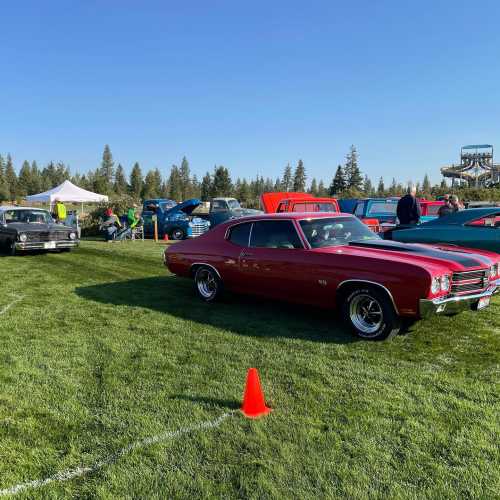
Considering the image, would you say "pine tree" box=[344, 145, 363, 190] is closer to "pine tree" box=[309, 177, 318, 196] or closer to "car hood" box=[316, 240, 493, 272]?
"pine tree" box=[309, 177, 318, 196]

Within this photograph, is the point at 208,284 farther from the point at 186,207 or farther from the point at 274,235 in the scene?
the point at 186,207

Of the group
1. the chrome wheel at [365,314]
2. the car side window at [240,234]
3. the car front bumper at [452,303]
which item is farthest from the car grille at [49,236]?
the car front bumper at [452,303]

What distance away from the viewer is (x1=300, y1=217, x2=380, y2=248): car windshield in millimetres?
5814

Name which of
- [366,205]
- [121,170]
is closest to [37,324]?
[366,205]

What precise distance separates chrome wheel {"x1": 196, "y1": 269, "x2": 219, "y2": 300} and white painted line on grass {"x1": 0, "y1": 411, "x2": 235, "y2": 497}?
3663mm

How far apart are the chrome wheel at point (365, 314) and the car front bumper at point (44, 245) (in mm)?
10762

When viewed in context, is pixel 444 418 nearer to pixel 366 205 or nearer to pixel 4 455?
pixel 4 455

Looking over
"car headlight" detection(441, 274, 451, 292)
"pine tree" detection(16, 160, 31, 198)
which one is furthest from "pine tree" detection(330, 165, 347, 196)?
"pine tree" detection(16, 160, 31, 198)

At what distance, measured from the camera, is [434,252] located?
5406 mm

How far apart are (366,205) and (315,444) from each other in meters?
14.0

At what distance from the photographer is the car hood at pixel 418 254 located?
4.94m

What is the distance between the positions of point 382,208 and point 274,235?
10.9 metres

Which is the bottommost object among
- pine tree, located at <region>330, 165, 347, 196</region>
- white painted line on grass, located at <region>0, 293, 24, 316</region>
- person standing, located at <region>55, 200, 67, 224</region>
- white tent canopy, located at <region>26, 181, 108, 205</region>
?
white painted line on grass, located at <region>0, 293, 24, 316</region>

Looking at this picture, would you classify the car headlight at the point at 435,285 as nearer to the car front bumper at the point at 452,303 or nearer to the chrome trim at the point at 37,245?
the car front bumper at the point at 452,303
